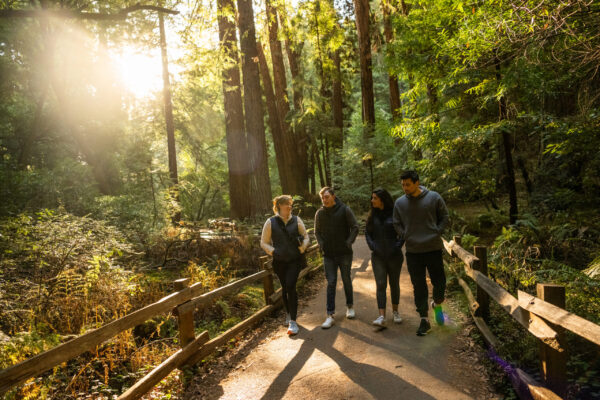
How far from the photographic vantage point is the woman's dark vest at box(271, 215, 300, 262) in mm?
5883

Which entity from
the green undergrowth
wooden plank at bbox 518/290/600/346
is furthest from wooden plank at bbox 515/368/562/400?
the green undergrowth

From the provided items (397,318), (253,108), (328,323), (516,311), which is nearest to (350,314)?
(328,323)

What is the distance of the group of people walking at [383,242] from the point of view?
17.0ft

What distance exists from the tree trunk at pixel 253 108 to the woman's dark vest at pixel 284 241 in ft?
23.0

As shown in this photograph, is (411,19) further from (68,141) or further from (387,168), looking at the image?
(68,141)

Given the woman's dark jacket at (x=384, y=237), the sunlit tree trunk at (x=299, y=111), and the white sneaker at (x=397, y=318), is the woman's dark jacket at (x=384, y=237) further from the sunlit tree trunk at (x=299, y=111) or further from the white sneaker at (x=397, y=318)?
the sunlit tree trunk at (x=299, y=111)

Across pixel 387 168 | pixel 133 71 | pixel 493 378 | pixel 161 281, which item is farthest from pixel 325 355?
pixel 133 71

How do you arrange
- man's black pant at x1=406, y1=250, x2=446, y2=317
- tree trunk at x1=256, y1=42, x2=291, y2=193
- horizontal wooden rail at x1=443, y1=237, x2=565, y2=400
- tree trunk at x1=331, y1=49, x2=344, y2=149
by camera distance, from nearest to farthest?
1. horizontal wooden rail at x1=443, y1=237, x2=565, y2=400
2. man's black pant at x1=406, y1=250, x2=446, y2=317
3. tree trunk at x1=256, y1=42, x2=291, y2=193
4. tree trunk at x1=331, y1=49, x2=344, y2=149

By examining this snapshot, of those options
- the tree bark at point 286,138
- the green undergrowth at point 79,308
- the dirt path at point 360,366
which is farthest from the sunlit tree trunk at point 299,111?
the dirt path at point 360,366

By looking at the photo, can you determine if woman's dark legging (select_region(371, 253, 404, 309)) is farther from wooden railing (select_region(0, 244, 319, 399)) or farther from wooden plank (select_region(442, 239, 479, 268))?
wooden railing (select_region(0, 244, 319, 399))

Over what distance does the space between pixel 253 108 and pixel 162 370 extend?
35.3ft

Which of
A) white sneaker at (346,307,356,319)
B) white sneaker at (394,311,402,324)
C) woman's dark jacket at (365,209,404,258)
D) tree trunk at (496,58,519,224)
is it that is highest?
tree trunk at (496,58,519,224)

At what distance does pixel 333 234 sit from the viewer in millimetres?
6000

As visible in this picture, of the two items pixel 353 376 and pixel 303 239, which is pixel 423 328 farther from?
pixel 303 239
